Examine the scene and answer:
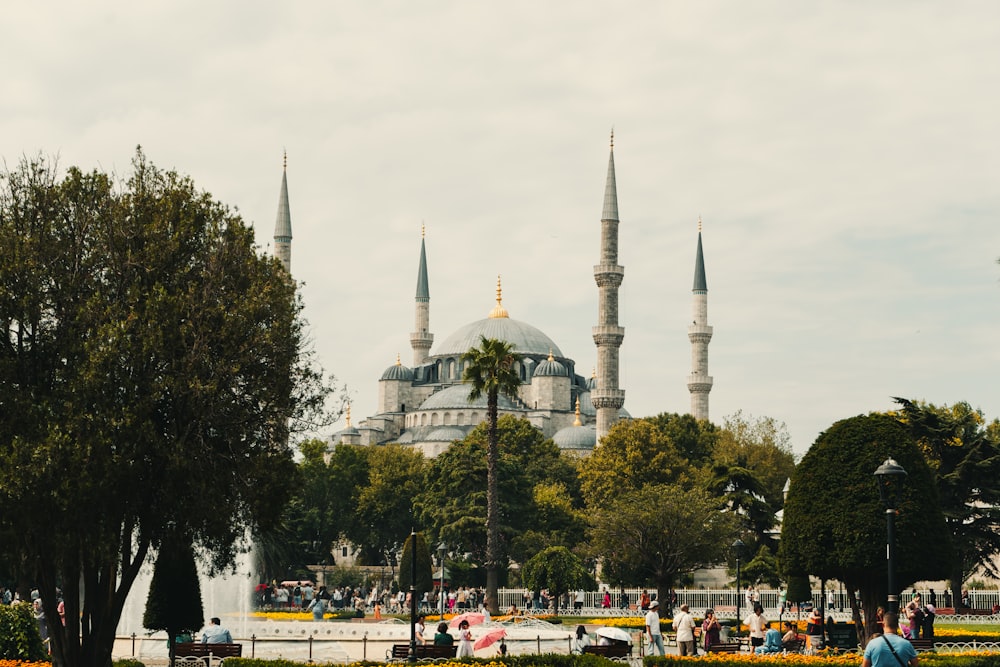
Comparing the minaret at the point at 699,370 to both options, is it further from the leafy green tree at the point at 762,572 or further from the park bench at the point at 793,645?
the park bench at the point at 793,645

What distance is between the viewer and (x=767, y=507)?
47.9 m

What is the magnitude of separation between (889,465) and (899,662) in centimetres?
549

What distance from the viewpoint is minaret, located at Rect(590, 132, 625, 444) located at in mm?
74125

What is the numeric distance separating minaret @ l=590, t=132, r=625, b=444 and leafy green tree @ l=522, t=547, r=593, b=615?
104 feet

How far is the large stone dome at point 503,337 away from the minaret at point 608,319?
33.8 m

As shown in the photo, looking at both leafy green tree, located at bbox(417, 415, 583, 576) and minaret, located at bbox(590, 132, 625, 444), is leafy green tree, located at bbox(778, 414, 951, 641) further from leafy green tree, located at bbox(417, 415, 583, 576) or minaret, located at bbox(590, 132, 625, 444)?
minaret, located at bbox(590, 132, 625, 444)

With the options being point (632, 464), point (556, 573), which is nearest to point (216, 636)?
point (556, 573)

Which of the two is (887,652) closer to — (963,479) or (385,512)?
(963,479)

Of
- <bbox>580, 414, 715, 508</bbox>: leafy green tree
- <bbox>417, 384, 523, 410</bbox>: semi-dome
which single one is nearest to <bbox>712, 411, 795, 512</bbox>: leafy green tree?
<bbox>580, 414, 715, 508</bbox>: leafy green tree

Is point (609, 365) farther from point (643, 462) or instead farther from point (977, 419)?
point (977, 419)

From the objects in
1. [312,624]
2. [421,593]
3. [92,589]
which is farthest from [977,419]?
[92,589]

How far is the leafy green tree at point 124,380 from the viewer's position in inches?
628

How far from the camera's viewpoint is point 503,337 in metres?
110

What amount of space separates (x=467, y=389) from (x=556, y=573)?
6251cm
